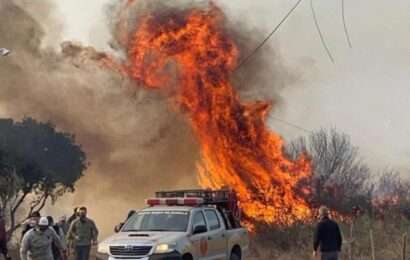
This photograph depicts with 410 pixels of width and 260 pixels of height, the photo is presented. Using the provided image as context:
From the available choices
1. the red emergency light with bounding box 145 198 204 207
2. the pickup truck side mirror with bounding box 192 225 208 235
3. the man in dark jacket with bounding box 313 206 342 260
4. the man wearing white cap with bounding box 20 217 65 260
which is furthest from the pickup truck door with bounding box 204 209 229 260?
the man wearing white cap with bounding box 20 217 65 260

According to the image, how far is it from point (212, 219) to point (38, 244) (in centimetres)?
517

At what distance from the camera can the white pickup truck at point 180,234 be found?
15.9 m

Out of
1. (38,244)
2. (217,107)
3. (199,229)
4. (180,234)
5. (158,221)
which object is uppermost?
(217,107)

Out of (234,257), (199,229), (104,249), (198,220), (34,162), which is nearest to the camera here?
(104,249)

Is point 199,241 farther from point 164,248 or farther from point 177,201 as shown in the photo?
point 177,201

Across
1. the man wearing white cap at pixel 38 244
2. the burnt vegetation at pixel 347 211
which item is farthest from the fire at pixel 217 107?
the man wearing white cap at pixel 38 244

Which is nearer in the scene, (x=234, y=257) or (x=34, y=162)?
(x=234, y=257)

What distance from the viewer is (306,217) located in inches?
1099

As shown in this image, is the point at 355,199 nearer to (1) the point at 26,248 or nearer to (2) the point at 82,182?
(2) the point at 82,182

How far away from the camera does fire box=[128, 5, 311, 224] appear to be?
1147 inches

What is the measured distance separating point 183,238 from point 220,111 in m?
13.4

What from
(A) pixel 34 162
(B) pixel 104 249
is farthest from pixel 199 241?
(A) pixel 34 162

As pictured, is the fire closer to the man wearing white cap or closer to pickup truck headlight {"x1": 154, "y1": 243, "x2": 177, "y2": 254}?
pickup truck headlight {"x1": 154, "y1": 243, "x2": 177, "y2": 254}

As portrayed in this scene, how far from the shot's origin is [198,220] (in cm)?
1736
